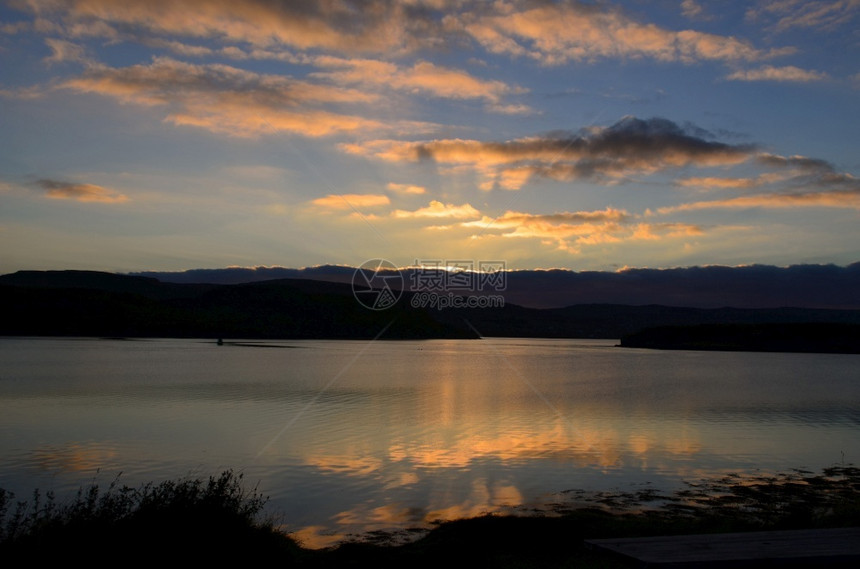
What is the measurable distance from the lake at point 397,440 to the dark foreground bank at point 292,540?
1805 millimetres

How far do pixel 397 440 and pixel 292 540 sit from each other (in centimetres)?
1624

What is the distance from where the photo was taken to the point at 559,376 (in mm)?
80625

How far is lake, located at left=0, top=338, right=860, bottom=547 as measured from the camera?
20297 millimetres

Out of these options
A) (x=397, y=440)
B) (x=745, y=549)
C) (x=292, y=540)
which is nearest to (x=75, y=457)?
(x=397, y=440)

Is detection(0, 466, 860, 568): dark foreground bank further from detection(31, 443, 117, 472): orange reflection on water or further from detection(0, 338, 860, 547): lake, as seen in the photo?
detection(31, 443, 117, 472): orange reflection on water

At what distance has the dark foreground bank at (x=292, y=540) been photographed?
467 inches

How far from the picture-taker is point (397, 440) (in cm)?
3056

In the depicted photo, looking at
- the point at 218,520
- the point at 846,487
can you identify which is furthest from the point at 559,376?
the point at 218,520

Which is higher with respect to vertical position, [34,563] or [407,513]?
[34,563]

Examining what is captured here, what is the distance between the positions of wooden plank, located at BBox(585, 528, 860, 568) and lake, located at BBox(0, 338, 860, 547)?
23.9ft

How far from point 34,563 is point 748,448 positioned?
27.3 metres

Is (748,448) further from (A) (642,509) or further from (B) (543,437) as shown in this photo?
(A) (642,509)

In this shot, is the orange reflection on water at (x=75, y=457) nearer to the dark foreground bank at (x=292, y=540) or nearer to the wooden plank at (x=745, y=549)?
the dark foreground bank at (x=292, y=540)

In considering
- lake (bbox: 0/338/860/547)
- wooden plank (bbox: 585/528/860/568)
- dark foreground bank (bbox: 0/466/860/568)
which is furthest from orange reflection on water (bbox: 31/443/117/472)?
wooden plank (bbox: 585/528/860/568)
